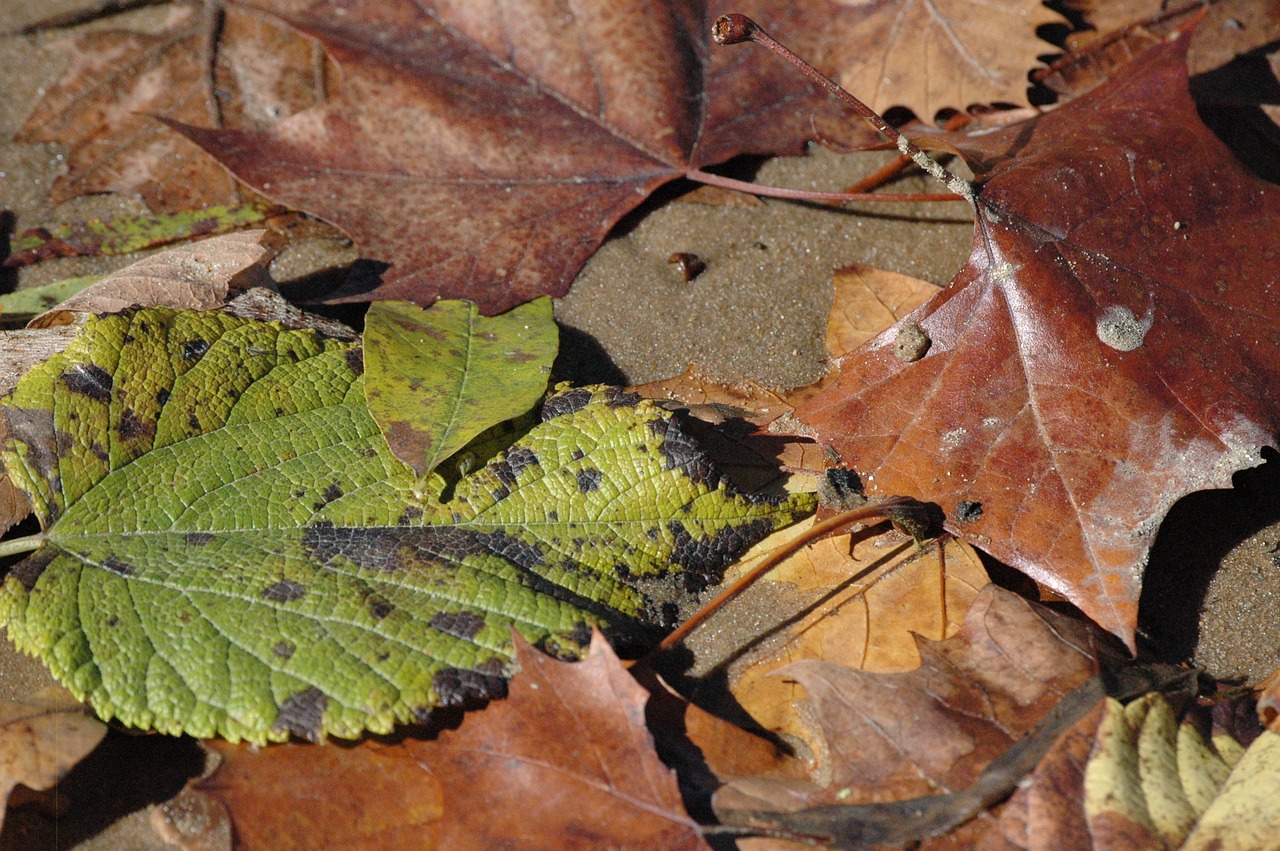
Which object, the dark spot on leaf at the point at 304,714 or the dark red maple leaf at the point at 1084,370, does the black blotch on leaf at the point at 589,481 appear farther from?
the dark spot on leaf at the point at 304,714

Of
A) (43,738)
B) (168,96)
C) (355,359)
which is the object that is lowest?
(43,738)

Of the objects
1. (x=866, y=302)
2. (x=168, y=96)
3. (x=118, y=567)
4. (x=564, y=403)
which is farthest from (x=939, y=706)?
(x=168, y=96)

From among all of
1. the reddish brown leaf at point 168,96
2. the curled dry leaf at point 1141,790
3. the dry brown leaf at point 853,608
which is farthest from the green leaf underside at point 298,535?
the reddish brown leaf at point 168,96

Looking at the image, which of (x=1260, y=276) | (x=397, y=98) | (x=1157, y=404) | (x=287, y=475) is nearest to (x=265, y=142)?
(x=397, y=98)

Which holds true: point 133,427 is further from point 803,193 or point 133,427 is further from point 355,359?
point 803,193

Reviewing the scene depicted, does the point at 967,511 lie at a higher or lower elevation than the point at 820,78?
lower

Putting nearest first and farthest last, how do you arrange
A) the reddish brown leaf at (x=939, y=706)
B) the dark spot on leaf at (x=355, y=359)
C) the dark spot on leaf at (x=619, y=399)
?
the reddish brown leaf at (x=939, y=706) → the dark spot on leaf at (x=619, y=399) → the dark spot on leaf at (x=355, y=359)

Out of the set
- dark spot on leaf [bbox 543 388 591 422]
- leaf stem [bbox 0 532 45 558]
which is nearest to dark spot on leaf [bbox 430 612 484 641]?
dark spot on leaf [bbox 543 388 591 422]

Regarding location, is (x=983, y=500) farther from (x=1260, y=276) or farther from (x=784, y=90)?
(x=784, y=90)
